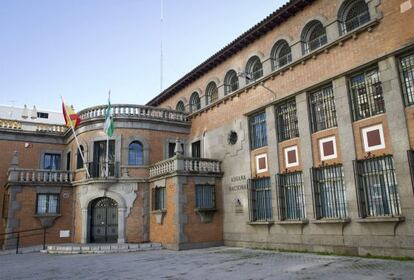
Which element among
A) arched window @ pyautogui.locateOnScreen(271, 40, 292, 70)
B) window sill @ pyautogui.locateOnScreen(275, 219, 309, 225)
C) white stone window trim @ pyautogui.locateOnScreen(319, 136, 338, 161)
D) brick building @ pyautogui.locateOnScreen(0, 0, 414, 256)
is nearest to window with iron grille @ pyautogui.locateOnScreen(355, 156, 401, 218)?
brick building @ pyautogui.locateOnScreen(0, 0, 414, 256)

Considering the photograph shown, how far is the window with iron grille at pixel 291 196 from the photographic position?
1512 centimetres

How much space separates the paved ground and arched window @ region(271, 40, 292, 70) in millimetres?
8919

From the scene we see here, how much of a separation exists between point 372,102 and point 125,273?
10298mm

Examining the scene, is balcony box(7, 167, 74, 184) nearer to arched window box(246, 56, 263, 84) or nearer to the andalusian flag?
the andalusian flag

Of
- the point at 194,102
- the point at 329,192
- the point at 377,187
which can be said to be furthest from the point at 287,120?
the point at 194,102

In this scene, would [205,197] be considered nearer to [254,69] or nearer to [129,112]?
[129,112]

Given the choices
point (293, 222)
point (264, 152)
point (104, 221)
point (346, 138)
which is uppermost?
point (264, 152)

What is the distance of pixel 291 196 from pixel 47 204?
1503 cm

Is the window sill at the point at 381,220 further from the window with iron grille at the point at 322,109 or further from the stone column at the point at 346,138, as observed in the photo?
the window with iron grille at the point at 322,109

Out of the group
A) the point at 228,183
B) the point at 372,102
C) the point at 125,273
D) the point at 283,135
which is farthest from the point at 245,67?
the point at 125,273

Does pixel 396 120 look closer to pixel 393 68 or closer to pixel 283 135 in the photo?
pixel 393 68

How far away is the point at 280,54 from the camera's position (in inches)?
691

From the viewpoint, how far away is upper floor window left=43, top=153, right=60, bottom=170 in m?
25.0

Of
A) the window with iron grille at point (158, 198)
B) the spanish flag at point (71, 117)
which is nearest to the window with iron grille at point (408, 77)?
the window with iron grille at point (158, 198)
